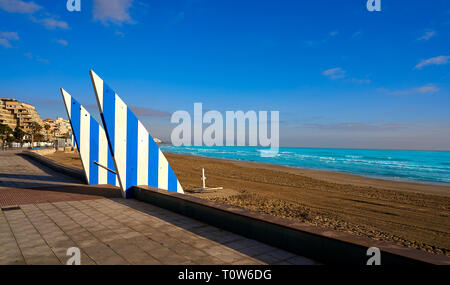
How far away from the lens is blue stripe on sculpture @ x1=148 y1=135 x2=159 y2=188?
6922 mm

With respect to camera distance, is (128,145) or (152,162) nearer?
(128,145)

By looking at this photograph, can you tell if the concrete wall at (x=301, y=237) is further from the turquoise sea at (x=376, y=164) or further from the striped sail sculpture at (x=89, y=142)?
the turquoise sea at (x=376, y=164)

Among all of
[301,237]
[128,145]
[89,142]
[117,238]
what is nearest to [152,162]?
[128,145]

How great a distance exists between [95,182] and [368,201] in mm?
10850

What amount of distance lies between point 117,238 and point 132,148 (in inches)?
124

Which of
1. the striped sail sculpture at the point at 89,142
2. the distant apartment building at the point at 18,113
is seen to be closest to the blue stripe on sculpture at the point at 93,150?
the striped sail sculpture at the point at 89,142

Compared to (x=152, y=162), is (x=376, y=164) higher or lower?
lower

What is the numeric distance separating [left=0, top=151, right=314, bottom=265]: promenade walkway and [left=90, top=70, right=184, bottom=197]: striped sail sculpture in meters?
0.87

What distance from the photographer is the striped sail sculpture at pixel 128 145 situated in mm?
6184

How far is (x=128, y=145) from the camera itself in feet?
21.5

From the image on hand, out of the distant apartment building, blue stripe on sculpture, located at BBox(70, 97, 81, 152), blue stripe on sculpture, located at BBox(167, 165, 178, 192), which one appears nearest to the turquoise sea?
blue stripe on sculpture, located at BBox(167, 165, 178, 192)

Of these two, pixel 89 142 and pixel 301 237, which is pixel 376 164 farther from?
pixel 301 237
